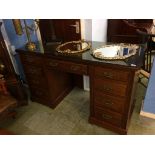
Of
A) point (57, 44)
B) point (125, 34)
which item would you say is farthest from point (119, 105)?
point (125, 34)

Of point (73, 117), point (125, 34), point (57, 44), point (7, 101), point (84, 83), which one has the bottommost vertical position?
point (73, 117)

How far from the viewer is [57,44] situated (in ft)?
6.09

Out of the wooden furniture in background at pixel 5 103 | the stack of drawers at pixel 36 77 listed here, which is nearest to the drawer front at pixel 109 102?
the stack of drawers at pixel 36 77

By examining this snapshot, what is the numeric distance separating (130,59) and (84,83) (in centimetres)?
116

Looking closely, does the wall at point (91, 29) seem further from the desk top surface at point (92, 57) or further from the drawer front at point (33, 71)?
the drawer front at point (33, 71)

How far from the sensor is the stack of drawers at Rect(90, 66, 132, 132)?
1324mm

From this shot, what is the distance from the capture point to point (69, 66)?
1.53 meters

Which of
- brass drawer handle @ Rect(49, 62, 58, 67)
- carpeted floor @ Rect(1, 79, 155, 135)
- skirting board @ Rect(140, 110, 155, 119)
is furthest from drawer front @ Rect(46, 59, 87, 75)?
skirting board @ Rect(140, 110, 155, 119)

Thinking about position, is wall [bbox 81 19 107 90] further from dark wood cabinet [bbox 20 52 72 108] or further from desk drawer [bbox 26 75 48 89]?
desk drawer [bbox 26 75 48 89]

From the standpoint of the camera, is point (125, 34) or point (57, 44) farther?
point (125, 34)

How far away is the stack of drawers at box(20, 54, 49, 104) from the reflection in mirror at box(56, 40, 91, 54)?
28cm
